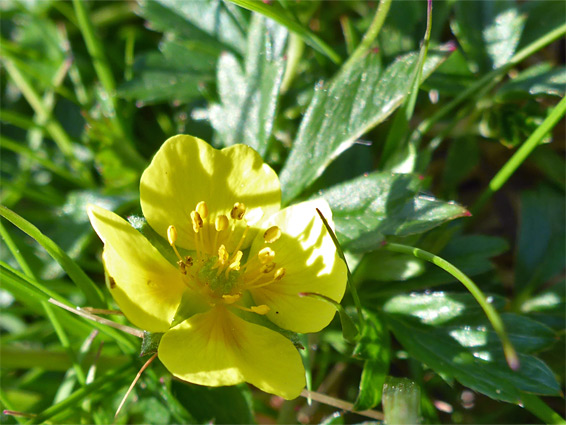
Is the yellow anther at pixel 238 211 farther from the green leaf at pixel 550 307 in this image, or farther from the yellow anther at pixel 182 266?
the green leaf at pixel 550 307

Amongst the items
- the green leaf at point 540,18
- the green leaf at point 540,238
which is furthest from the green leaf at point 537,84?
the green leaf at point 540,238

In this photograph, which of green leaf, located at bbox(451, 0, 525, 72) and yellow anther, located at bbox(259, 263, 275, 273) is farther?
green leaf, located at bbox(451, 0, 525, 72)

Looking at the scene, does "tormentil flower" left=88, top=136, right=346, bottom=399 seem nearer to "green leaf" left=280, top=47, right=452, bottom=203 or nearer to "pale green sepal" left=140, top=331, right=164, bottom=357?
"pale green sepal" left=140, top=331, right=164, bottom=357

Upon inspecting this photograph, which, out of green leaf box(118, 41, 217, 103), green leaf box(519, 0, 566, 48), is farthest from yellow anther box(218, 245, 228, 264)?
green leaf box(519, 0, 566, 48)

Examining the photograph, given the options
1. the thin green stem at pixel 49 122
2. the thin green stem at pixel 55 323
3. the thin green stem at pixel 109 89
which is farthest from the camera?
the thin green stem at pixel 49 122

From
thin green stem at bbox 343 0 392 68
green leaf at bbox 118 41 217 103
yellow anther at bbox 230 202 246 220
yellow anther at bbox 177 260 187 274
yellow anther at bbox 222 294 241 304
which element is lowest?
yellow anther at bbox 222 294 241 304

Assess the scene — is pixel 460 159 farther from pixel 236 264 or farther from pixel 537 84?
pixel 236 264
